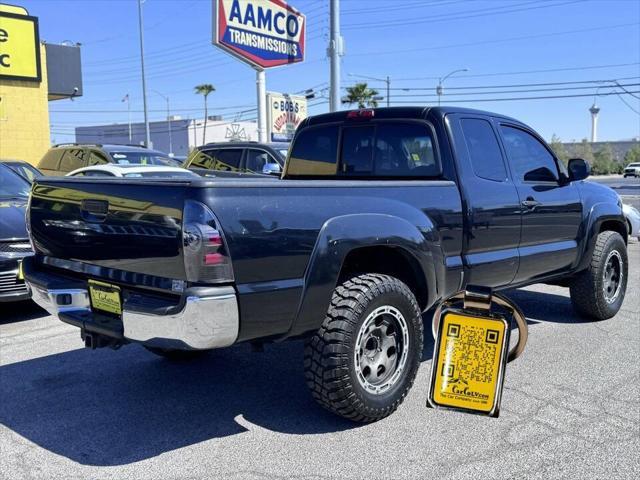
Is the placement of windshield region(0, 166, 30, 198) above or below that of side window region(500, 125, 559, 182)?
below

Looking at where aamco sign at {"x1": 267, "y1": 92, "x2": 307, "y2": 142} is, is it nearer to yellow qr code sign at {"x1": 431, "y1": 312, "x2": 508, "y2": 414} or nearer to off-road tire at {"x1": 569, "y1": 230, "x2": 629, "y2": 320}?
off-road tire at {"x1": 569, "y1": 230, "x2": 629, "y2": 320}

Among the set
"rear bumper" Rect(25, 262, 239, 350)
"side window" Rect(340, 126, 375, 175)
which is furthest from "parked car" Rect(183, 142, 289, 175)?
"rear bumper" Rect(25, 262, 239, 350)

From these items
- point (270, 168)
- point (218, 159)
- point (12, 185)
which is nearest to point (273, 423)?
point (12, 185)

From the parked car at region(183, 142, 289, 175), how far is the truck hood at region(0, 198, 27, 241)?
15.6ft

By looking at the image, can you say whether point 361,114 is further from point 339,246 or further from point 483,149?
point 339,246

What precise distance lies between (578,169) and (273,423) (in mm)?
3602

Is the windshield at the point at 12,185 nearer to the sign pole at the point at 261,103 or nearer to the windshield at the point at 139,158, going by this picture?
the windshield at the point at 139,158

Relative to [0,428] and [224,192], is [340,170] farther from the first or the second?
[0,428]

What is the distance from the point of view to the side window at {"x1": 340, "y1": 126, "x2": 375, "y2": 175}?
5.06 m

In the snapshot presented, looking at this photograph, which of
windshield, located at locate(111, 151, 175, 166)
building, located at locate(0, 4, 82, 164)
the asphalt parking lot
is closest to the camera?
the asphalt parking lot

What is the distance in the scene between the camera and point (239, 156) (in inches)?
459

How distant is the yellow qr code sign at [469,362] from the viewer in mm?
2893

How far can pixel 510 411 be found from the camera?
4039 mm

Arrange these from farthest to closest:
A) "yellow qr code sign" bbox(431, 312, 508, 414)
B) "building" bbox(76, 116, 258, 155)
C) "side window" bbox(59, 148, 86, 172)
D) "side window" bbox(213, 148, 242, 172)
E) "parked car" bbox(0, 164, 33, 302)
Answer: "building" bbox(76, 116, 258, 155)
"side window" bbox(59, 148, 86, 172)
"side window" bbox(213, 148, 242, 172)
"parked car" bbox(0, 164, 33, 302)
"yellow qr code sign" bbox(431, 312, 508, 414)
